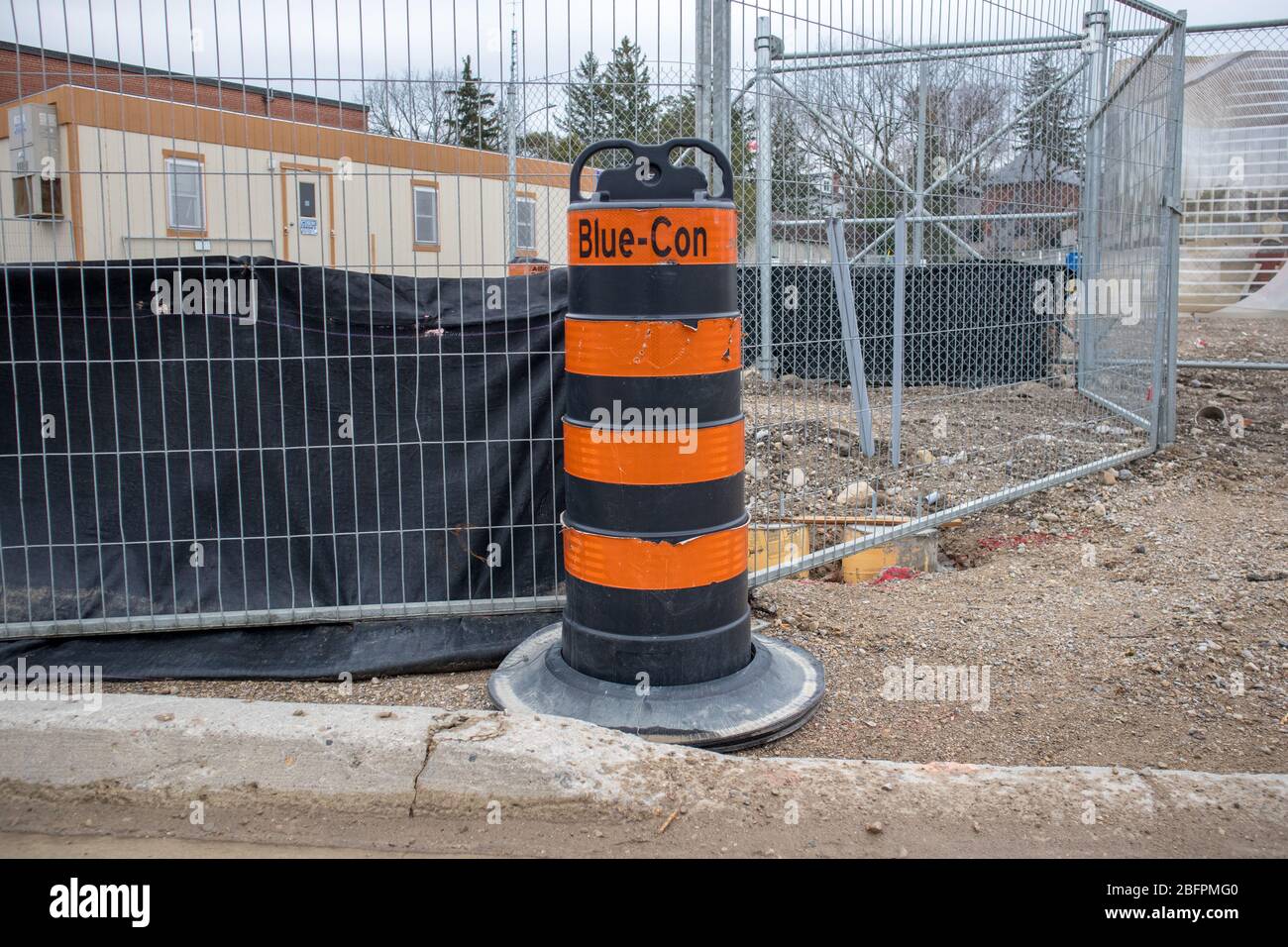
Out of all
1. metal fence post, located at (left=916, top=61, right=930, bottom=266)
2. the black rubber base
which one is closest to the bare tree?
the black rubber base

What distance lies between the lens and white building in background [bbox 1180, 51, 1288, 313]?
1115 centimetres

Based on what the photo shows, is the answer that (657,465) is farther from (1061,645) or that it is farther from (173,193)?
(173,193)

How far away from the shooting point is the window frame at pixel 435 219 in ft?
16.9

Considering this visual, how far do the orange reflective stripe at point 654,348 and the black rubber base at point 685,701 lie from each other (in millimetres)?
1218

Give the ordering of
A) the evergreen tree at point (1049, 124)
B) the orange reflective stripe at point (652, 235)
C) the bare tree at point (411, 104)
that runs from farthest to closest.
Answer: the evergreen tree at point (1049, 124) < the bare tree at point (411, 104) < the orange reflective stripe at point (652, 235)

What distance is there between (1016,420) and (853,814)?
21.4 feet

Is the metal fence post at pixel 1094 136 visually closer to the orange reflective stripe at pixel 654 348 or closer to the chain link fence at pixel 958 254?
the chain link fence at pixel 958 254

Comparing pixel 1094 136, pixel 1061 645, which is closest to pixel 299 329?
pixel 1061 645

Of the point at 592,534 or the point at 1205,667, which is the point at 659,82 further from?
the point at 1205,667

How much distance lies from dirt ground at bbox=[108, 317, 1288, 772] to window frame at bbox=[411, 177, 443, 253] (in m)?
2.03

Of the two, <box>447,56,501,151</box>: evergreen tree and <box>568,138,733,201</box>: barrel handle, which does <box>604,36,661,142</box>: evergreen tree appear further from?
<box>568,138,733,201</box>: barrel handle

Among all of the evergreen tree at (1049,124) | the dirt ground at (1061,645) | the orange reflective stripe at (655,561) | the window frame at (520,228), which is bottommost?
the dirt ground at (1061,645)

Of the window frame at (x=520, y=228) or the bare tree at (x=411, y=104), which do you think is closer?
the bare tree at (x=411, y=104)

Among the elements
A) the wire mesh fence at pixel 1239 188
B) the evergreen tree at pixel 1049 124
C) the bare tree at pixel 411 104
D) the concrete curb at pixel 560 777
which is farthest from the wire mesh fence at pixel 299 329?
the wire mesh fence at pixel 1239 188
